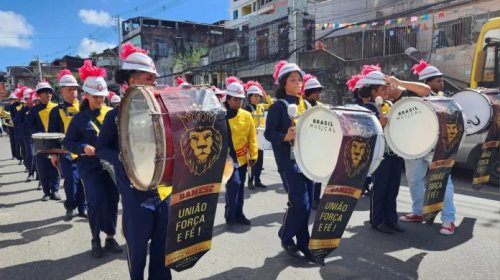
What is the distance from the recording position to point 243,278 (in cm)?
348

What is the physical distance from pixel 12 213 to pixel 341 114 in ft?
17.8

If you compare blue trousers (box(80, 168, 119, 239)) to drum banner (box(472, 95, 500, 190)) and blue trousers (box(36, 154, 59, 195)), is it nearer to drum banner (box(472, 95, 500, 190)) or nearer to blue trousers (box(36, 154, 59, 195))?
blue trousers (box(36, 154, 59, 195))

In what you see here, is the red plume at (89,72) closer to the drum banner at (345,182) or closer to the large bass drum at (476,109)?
the drum banner at (345,182)

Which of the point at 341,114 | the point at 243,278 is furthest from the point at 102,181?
the point at 341,114

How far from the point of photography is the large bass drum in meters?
4.12

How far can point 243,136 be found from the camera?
196 inches

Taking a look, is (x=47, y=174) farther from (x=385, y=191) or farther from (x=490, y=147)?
(x=490, y=147)

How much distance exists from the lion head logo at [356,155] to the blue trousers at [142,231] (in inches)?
52.5

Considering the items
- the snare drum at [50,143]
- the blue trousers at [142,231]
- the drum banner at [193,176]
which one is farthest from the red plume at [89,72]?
the drum banner at [193,176]

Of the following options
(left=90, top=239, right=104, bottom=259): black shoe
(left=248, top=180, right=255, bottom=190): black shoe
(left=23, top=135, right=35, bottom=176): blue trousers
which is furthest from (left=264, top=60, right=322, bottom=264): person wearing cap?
→ (left=23, top=135, right=35, bottom=176): blue trousers

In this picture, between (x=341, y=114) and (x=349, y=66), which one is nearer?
(x=341, y=114)

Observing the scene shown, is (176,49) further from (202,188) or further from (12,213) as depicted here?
(202,188)

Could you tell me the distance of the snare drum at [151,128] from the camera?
7.01 ft

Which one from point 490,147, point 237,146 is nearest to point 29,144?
point 237,146
